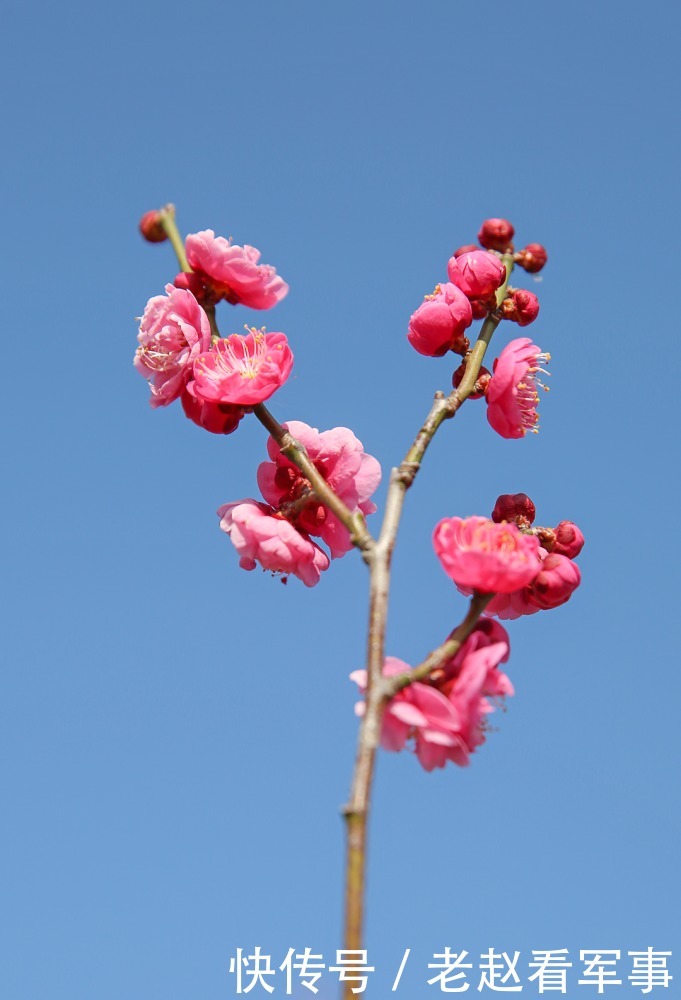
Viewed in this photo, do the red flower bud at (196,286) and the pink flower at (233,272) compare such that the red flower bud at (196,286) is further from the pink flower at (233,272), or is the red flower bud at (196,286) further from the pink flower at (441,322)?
the pink flower at (441,322)

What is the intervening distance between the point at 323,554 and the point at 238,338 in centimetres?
42

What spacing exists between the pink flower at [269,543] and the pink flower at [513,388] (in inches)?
16.3

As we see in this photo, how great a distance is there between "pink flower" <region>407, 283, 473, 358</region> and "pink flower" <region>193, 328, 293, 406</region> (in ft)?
0.83

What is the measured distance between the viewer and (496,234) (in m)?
2.23

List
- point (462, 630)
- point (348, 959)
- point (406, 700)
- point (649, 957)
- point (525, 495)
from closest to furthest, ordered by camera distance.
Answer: point (348, 959) → point (406, 700) → point (462, 630) → point (525, 495) → point (649, 957)

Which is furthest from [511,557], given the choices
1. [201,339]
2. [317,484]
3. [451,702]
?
[201,339]

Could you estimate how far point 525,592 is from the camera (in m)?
1.96

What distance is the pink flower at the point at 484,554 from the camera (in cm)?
159

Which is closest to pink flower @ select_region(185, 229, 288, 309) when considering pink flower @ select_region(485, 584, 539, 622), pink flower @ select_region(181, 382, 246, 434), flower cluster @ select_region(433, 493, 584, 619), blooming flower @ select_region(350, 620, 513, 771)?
pink flower @ select_region(181, 382, 246, 434)

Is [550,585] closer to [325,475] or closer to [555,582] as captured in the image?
[555,582]

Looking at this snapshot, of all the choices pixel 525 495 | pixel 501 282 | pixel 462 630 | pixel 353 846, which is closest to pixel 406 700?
pixel 462 630

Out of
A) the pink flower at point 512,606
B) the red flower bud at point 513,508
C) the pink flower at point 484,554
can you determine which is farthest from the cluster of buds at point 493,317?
the pink flower at point 484,554

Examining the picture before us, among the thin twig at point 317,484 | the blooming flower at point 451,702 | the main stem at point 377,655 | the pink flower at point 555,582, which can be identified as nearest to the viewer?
the main stem at point 377,655

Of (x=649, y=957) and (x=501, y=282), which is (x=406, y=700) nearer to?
(x=501, y=282)
